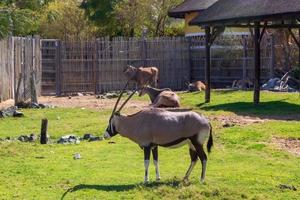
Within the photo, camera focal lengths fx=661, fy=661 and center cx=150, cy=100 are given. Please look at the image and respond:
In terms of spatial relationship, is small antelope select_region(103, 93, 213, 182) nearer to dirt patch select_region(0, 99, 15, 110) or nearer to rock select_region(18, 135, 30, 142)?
rock select_region(18, 135, 30, 142)

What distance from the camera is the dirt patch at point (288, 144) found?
13547mm

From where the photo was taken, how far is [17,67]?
1024 inches

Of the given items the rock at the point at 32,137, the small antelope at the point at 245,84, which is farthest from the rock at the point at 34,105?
the small antelope at the point at 245,84

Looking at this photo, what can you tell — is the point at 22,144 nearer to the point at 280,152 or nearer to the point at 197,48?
the point at 280,152

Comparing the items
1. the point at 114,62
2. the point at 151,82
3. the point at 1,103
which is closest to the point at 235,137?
the point at 1,103

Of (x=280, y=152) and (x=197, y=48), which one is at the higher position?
(x=197, y=48)

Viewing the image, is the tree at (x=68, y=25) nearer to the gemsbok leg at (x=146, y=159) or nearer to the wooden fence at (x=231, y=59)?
the wooden fence at (x=231, y=59)

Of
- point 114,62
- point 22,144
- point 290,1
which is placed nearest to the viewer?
point 22,144

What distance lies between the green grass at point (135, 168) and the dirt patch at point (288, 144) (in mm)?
185

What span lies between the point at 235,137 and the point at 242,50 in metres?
17.3

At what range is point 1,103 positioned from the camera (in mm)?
24062

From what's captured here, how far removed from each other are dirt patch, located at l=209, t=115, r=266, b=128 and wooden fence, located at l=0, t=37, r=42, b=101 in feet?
27.4

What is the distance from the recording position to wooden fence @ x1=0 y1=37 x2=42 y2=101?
24391 millimetres

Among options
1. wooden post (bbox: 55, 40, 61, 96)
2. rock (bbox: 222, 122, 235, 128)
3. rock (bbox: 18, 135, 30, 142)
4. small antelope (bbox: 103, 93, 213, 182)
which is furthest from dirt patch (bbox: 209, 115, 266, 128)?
wooden post (bbox: 55, 40, 61, 96)
